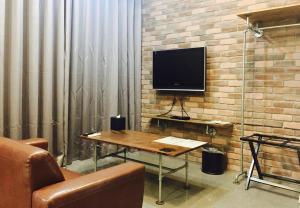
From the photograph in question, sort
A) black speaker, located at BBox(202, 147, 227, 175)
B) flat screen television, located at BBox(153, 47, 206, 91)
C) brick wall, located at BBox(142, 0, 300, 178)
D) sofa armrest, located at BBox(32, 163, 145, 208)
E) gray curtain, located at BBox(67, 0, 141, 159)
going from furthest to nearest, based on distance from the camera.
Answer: flat screen television, located at BBox(153, 47, 206, 91), gray curtain, located at BBox(67, 0, 141, 159), black speaker, located at BBox(202, 147, 227, 175), brick wall, located at BBox(142, 0, 300, 178), sofa armrest, located at BBox(32, 163, 145, 208)

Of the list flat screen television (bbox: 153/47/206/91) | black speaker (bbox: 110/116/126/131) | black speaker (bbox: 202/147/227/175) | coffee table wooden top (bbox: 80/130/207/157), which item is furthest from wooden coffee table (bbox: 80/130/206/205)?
flat screen television (bbox: 153/47/206/91)

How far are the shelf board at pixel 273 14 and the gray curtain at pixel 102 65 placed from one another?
6.23 ft

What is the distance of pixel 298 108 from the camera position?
3.23 m

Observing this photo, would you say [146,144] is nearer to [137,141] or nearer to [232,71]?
[137,141]

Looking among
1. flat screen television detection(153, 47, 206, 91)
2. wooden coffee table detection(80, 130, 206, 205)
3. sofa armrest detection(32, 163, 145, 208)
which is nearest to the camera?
sofa armrest detection(32, 163, 145, 208)

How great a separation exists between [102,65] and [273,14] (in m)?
2.35

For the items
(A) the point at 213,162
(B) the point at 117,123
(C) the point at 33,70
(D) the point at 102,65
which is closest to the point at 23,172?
(C) the point at 33,70

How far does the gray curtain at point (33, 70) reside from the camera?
3.06 meters

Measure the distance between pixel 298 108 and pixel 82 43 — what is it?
9.35 ft

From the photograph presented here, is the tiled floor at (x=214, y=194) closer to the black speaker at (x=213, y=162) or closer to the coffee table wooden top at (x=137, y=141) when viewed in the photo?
the black speaker at (x=213, y=162)

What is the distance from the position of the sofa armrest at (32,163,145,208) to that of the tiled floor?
34.2 inches

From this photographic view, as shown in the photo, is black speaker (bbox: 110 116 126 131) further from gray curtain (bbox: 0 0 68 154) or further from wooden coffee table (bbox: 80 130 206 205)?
gray curtain (bbox: 0 0 68 154)

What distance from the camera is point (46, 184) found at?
1594 mm

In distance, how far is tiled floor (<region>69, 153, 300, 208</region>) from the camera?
8.98ft
